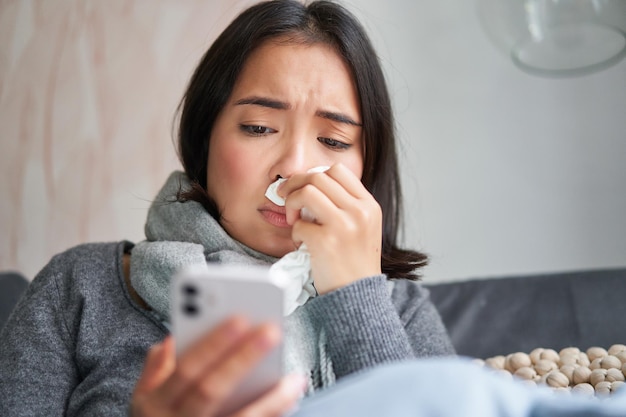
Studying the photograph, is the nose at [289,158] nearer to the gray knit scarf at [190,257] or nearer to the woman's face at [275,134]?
the woman's face at [275,134]

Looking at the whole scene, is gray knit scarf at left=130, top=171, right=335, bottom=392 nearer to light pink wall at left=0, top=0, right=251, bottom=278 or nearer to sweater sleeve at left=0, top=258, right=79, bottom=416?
sweater sleeve at left=0, top=258, right=79, bottom=416

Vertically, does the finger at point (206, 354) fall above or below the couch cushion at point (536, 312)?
above

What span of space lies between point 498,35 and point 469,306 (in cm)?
63

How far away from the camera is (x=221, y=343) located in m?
0.52

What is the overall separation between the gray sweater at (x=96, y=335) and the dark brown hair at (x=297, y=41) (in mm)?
198

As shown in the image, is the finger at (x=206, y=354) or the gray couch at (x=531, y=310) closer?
the finger at (x=206, y=354)

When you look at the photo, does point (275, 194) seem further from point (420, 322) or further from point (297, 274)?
point (420, 322)

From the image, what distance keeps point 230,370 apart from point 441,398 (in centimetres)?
16

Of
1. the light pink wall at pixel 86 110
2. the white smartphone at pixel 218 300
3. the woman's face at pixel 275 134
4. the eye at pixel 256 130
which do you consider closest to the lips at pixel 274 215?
the woman's face at pixel 275 134

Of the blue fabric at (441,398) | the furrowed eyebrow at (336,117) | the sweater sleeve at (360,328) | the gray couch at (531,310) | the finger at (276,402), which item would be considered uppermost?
the furrowed eyebrow at (336,117)

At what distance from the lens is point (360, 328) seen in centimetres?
86

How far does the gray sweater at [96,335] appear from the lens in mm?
865

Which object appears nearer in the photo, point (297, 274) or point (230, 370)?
point (230, 370)

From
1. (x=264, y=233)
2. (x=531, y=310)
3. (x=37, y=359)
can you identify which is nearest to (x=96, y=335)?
(x=37, y=359)
